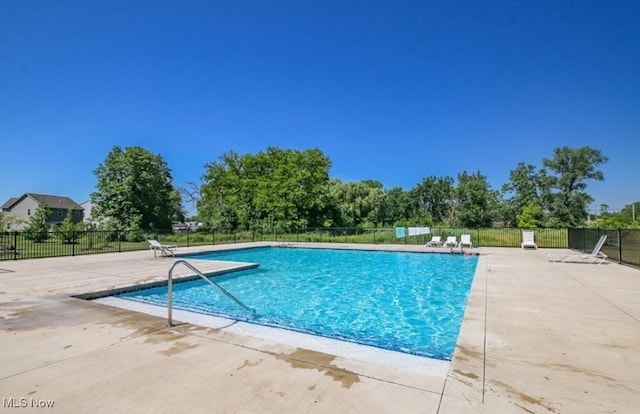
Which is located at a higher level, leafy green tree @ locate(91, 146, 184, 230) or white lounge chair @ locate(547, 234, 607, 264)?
leafy green tree @ locate(91, 146, 184, 230)

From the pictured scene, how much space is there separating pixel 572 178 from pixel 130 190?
141 ft

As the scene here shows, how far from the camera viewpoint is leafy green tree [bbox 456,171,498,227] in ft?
114

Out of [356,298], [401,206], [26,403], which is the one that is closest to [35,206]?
[401,206]

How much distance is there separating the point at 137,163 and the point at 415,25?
884 inches

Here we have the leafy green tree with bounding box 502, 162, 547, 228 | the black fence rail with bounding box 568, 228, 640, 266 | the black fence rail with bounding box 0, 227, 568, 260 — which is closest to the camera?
the black fence rail with bounding box 568, 228, 640, 266

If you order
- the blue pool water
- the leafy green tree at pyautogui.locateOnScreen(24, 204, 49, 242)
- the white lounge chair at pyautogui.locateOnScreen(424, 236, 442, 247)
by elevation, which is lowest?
the blue pool water

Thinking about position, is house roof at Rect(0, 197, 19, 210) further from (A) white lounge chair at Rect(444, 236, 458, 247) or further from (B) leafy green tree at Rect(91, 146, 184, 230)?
(A) white lounge chair at Rect(444, 236, 458, 247)

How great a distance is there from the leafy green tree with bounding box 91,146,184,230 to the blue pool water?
58.1 feet

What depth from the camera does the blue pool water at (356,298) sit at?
15.8 feet

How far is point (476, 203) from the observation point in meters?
35.1

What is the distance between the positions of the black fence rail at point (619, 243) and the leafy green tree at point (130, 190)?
26.9 meters

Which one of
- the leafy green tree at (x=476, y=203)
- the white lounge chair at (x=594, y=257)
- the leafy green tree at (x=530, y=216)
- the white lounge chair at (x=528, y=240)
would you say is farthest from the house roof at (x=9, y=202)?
the leafy green tree at (x=530, y=216)

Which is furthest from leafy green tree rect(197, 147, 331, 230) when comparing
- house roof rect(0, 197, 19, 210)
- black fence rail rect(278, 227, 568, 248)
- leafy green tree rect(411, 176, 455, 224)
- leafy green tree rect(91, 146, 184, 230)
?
house roof rect(0, 197, 19, 210)

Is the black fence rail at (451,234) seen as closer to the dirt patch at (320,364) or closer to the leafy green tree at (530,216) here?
the leafy green tree at (530,216)
